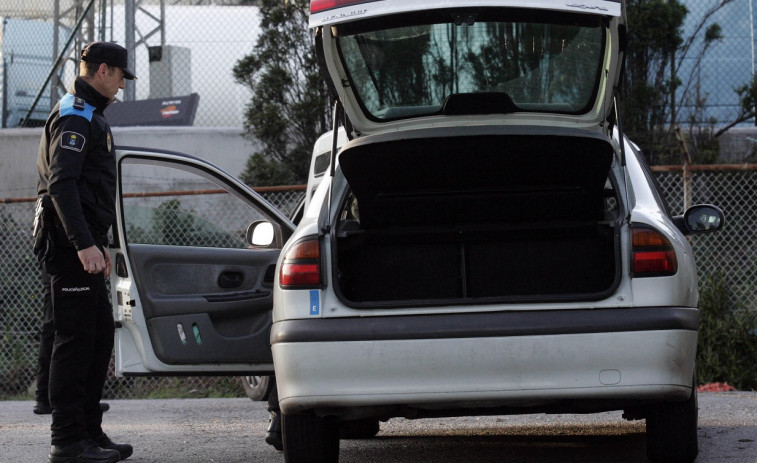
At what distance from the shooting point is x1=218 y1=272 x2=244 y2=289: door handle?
5.90 meters

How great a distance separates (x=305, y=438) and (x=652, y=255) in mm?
1578

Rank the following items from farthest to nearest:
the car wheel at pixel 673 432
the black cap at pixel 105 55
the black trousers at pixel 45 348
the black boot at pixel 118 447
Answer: the black trousers at pixel 45 348 → the black boot at pixel 118 447 → the black cap at pixel 105 55 → the car wheel at pixel 673 432

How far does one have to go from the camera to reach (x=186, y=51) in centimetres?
1543

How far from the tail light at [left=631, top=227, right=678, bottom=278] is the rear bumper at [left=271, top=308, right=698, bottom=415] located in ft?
0.52

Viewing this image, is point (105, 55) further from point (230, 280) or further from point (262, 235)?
point (230, 280)

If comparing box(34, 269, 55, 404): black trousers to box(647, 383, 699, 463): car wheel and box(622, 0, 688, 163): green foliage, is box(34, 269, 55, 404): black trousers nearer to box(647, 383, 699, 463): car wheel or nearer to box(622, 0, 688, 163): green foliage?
box(647, 383, 699, 463): car wheel

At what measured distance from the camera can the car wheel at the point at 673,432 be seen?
14.6 feet

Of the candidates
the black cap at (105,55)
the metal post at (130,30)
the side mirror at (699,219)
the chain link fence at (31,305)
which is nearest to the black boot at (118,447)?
the black cap at (105,55)

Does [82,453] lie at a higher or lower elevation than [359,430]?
higher

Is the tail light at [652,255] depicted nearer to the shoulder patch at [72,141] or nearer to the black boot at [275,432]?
the black boot at [275,432]

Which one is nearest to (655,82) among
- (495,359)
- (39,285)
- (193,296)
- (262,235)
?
(39,285)

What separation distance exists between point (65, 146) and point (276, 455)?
6.03 ft

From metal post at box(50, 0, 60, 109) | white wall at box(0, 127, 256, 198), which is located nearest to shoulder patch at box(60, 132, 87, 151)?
white wall at box(0, 127, 256, 198)

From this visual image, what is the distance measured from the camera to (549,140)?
4.17m
